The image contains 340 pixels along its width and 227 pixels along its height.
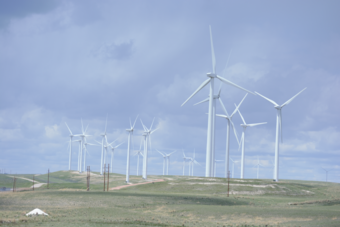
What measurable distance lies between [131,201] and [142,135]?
85.1 meters

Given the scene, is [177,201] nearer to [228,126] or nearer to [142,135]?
[228,126]

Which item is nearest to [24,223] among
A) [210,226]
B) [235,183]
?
[210,226]

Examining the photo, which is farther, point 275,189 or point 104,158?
point 104,158

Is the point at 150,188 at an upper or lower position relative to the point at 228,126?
lower

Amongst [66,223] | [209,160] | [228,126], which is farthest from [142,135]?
[66,223]

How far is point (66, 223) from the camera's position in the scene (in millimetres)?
42875

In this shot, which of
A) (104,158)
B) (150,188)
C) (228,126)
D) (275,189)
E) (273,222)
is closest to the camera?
(273,222)

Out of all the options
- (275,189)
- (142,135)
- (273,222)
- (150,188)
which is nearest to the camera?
(273,222)

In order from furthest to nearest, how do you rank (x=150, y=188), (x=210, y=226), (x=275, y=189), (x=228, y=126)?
(x=228, y=126), (x=150, y=188), (x=275, y=189), (x=210, y=226)

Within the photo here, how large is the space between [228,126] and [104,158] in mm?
94977

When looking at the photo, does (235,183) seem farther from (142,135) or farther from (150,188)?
(142,135)

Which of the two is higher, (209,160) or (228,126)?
(228,126)

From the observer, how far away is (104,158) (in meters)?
200

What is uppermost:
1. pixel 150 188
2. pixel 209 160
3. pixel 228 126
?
pixel 228 126
